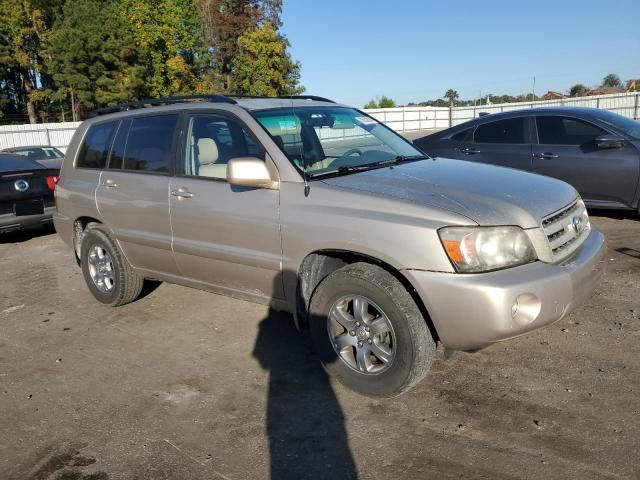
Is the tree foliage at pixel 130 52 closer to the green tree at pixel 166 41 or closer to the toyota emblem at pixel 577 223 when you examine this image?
the green tree at pixel 166 41

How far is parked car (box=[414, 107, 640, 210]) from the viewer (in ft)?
22.1

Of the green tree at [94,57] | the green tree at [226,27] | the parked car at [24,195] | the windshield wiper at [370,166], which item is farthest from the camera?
the green tree at [226,27]

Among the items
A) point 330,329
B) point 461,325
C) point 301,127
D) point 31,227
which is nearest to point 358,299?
point 330,329

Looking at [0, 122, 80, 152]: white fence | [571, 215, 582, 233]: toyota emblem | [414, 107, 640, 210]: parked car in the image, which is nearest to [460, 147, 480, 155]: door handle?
[414, 107, 640, 210]: parked car

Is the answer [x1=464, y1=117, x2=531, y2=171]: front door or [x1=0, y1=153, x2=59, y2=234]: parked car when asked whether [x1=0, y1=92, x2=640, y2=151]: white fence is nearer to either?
[x1=464, y1=117, x2=531, y2=171]: front door

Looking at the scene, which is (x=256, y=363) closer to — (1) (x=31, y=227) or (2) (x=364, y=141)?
(2) (x=364, y=141)

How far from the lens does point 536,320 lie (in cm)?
293

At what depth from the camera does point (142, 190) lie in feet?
14.8

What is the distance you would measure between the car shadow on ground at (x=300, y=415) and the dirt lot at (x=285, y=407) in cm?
1

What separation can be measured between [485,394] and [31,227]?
724cm

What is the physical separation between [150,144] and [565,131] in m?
5.38

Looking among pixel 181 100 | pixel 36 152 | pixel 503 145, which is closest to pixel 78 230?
pixel 181 100

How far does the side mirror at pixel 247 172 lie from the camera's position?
138 inches

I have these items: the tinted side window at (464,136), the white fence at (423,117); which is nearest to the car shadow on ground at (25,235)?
the tinted side window at (464,136)
